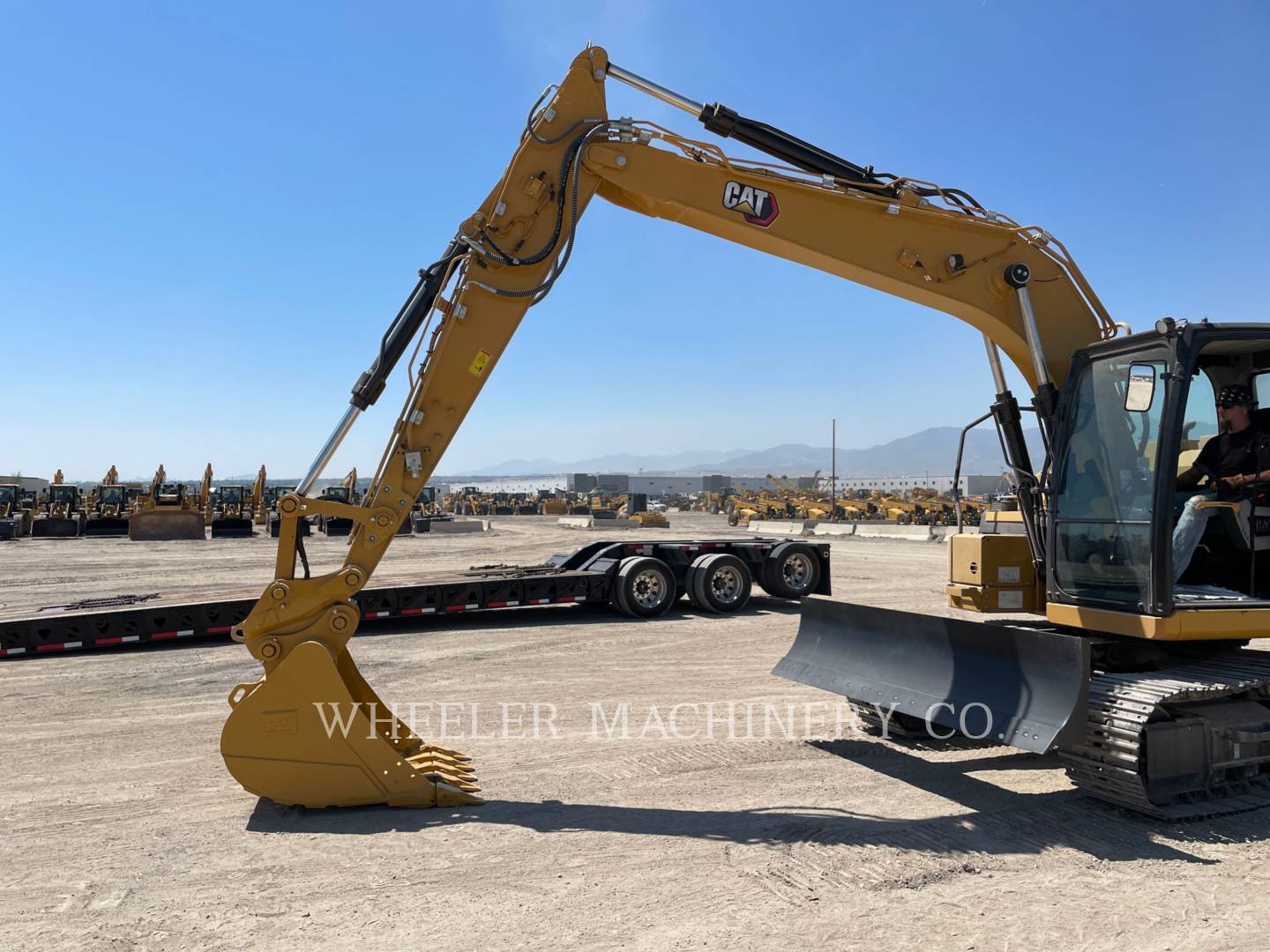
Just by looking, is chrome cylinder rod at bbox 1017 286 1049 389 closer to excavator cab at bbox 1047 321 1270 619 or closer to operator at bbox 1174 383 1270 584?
excavator cab at bbox 1047 321 1270 619

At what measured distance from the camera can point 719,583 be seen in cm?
1450

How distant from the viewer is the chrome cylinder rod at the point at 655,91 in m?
6.39

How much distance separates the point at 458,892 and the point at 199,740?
4.08m

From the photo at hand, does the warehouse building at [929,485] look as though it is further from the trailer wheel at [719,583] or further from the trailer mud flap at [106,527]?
the trailer mud flap at [106,527]

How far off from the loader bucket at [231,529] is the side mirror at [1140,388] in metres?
35.0

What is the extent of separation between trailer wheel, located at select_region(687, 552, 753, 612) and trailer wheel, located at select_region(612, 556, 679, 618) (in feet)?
1.30

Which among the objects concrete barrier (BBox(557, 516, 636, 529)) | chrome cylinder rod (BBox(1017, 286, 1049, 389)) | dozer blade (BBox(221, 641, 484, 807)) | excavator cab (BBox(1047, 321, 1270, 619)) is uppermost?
chrome cylinder rod (BBox(1017, 286, 1049, 389))

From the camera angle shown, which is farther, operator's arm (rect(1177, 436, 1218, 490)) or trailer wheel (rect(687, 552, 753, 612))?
trailer wheel (rect(687, 552, 753, 612))

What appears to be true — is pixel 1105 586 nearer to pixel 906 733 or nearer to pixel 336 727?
pixel 906 733

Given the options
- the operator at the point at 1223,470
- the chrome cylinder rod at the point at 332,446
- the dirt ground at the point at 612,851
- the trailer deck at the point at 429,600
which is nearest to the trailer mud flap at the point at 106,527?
the trailer deck at the point at 429,600

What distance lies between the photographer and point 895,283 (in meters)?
6.80

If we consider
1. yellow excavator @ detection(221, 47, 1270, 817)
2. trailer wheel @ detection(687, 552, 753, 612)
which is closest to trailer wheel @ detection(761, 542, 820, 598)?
trailer wheel @ detection(687, 552, 753, 612)

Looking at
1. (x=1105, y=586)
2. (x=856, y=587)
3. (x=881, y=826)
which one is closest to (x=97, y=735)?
(x=881, y=826)

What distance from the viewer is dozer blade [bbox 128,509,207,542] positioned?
3431 cm
